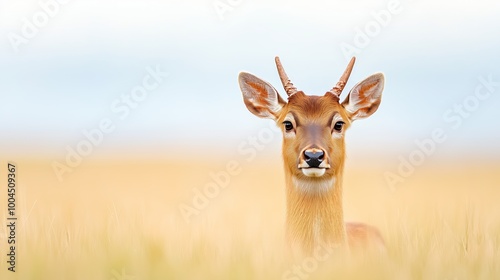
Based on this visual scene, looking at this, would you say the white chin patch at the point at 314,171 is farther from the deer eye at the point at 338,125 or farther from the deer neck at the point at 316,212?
the deer eye at the point at 338,125

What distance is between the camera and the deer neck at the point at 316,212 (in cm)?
824

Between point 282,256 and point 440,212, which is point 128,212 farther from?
point 440,212

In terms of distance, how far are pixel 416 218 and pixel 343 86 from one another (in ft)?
4.49

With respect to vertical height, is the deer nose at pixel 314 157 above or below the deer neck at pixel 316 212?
above

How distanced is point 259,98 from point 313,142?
0.74m

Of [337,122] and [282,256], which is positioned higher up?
[337,122]

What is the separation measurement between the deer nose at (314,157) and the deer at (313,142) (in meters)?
0.15

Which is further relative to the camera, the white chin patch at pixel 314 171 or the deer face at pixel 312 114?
the deer face at pixel 312 114

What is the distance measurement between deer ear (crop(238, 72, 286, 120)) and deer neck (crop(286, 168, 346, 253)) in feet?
2.05

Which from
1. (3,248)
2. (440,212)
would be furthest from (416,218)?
(3,248)

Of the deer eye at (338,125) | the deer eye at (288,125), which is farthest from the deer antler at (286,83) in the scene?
the deer eye at (338,125)

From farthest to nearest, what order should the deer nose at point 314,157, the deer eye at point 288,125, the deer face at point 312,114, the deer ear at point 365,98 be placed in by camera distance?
1. the deer ear at point 365,98
2. the deer eye at point 288,125
3. the deer face at point 312,114
4. the deer nose at point 314,157

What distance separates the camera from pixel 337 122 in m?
8.30

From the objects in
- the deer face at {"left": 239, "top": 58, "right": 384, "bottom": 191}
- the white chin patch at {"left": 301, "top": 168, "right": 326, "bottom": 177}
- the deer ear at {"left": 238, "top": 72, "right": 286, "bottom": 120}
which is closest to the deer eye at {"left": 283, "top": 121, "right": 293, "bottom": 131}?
the deer face at {"left": 239, "top": 58, "right": 384, "bottom": 191}
